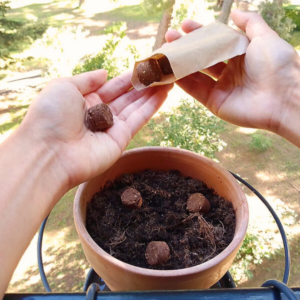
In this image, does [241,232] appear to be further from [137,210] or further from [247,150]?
[247,150]

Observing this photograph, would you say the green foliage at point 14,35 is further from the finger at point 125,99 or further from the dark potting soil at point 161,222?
the dark potting soil at point 161,222

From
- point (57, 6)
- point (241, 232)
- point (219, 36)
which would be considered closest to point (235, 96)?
point (219, 36)

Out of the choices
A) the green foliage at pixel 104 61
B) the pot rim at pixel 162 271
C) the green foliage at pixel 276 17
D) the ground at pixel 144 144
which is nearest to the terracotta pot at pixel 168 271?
the pot rim at pixel 162 271

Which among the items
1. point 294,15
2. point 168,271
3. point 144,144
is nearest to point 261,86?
point 168,271

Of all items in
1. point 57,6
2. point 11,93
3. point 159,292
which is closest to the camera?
point 159,292

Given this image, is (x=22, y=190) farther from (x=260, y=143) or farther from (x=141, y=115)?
(x=260, y=143)

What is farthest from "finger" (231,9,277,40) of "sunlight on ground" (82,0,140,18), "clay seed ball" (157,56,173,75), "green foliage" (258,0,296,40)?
"sunlight on ground" (82,0,140,18)
